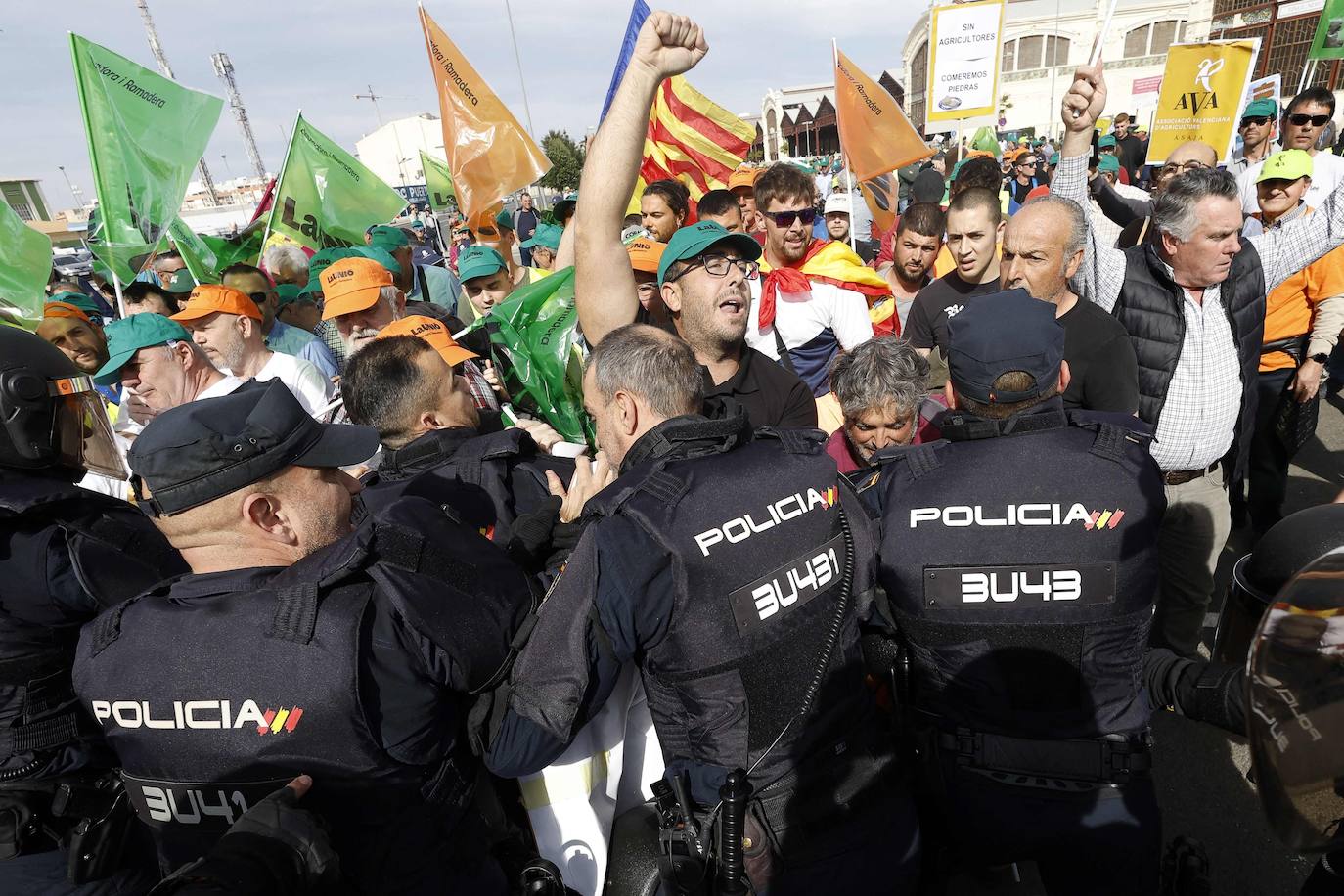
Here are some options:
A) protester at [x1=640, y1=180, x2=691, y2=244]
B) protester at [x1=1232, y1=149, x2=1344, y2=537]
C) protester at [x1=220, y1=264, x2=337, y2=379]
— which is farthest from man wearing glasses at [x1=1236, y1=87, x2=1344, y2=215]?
protester at [x1=220, y1=264, x2=337, y2=379]

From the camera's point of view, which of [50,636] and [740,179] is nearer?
[50,636]

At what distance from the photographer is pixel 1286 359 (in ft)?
13.1

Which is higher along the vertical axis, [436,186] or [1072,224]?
[436,186]

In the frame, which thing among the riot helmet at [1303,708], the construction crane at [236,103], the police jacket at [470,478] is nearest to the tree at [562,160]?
the construction crane at [236,103]

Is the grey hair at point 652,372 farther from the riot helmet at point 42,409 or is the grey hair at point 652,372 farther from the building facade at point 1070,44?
the building facade at point 1070,44

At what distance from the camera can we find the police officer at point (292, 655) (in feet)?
4.49

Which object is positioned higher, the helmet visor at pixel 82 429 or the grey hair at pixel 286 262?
the grey hair at pixel 286 262

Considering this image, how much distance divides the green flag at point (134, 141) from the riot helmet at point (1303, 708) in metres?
5.21

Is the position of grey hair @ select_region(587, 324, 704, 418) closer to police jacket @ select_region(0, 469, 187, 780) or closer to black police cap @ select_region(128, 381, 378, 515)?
black police cap @ select_region(128, 381, 378, 515)

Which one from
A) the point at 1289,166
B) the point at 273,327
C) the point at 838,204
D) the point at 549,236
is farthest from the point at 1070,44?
the point at 273,327

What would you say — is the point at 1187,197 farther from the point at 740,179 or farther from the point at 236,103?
the point at 236,103

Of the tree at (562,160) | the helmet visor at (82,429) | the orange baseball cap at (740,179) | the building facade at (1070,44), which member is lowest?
the helmet visor at (82,429)

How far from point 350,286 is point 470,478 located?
245 cm

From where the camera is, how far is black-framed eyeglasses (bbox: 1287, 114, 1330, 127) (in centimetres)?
567
